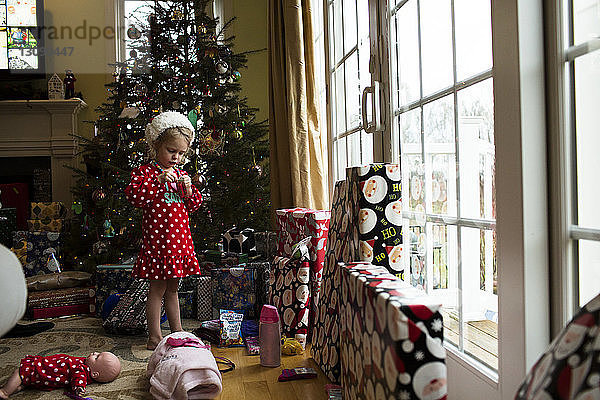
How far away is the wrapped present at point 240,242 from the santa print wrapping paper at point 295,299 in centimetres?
82

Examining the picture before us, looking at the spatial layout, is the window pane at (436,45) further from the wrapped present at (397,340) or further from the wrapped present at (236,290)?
the wrapped present at (236,290)

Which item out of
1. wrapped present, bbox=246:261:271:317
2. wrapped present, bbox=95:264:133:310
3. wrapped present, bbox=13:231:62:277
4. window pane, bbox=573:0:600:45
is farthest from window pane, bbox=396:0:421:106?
wrapped present, bbox=13:231:62:277

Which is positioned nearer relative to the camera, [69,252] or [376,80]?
[376,80]

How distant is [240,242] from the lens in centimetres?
335

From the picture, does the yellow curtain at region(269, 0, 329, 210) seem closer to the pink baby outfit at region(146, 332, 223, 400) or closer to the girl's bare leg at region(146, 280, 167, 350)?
the girl's bare leg at region(146, 280, 167, 350)

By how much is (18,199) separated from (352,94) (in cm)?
352

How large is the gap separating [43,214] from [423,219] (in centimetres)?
338

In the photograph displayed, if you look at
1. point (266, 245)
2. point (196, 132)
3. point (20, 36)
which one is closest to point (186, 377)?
point (266, 245)

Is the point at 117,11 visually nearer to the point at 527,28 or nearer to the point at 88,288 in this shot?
the point at 88,288

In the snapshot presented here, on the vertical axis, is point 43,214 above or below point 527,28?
below

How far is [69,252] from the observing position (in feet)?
14.4

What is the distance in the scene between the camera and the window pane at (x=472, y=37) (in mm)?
1482

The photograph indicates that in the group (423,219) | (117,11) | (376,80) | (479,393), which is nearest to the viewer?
(479,393)

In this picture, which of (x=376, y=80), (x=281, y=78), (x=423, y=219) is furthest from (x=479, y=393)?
(x=281, y=78)
